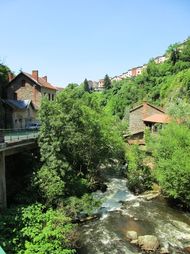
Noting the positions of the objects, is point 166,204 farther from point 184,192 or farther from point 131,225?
point 131,225

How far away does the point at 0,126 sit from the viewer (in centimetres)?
3741

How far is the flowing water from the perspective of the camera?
20.7 metres

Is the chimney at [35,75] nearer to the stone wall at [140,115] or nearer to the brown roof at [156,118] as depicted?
the stone wall at [140,115]

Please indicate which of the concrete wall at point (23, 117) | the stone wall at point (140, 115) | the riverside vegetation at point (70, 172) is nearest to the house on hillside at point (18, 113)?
the concrete wall at point (23, 117)

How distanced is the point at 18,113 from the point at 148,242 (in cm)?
2848

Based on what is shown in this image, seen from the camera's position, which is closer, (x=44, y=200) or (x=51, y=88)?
(x=44, y=200)

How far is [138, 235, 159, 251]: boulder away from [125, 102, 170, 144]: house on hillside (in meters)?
27.6

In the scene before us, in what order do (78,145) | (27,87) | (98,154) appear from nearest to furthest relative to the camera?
(78,145), (98,154), (27,87)

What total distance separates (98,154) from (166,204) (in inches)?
344

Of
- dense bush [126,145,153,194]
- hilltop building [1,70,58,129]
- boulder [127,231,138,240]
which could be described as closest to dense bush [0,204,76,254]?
boulder [127,231,138,240]

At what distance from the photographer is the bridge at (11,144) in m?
21.4

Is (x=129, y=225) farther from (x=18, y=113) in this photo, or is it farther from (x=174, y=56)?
(x=174, y=56)

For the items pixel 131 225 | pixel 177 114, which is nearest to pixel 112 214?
pixel 131 225

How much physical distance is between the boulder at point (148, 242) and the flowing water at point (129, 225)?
1.70 feet
